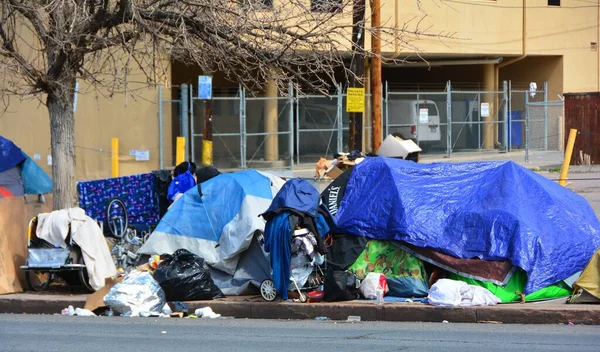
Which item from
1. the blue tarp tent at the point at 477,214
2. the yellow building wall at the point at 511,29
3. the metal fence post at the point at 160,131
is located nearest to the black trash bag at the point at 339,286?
the blue tarp tent at the point at 477,214

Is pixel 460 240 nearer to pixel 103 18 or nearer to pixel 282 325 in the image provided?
pixel 282 325

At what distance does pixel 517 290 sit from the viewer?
31.6 feet

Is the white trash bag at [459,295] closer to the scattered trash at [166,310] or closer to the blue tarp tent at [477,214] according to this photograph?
the blue tarp tent at [477,214]

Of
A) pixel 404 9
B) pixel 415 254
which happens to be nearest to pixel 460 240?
pixel 415 254

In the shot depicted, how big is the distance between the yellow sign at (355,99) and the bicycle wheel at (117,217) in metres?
5.25

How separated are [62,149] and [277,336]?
529cm

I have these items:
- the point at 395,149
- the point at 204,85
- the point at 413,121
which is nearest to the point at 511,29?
the point at 413,121

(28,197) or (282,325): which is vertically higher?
(28,197)

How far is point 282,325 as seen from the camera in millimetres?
9266

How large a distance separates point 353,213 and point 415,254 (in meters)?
1.05

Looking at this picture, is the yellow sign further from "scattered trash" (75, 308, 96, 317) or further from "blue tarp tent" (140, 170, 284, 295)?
"scattered trash" (75, 308, 96, 317)

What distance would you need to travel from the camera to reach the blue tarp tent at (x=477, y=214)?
9695 millimetres

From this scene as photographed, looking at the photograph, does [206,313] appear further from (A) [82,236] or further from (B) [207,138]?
(B) [207,138]

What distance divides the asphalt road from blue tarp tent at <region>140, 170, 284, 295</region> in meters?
1.18
